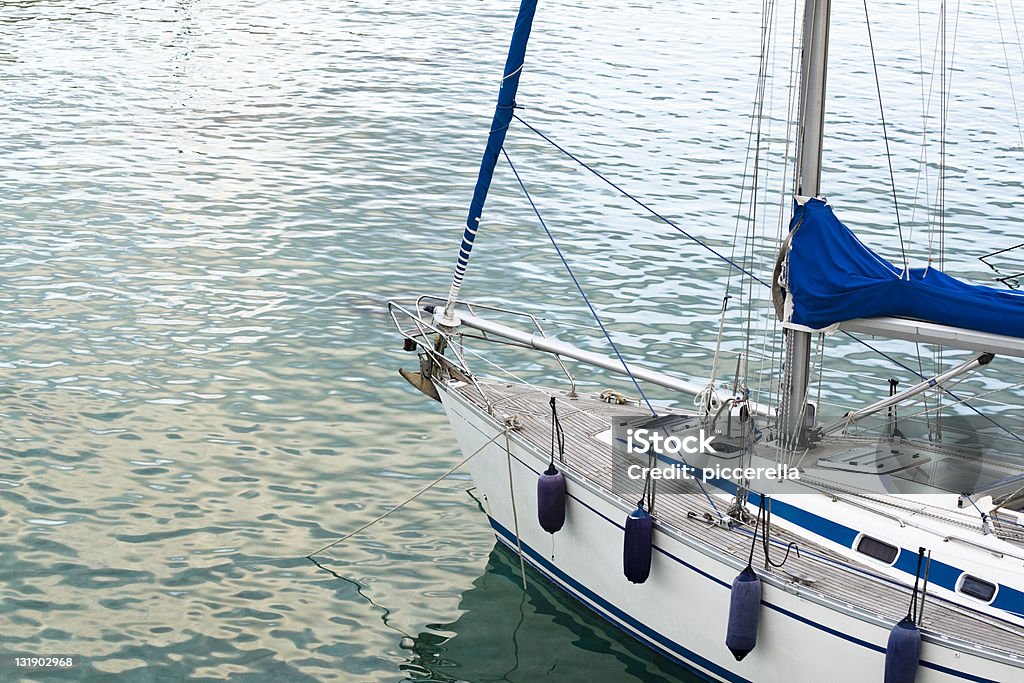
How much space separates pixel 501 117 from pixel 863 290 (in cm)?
526

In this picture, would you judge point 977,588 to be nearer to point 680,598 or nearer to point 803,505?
point 803,505

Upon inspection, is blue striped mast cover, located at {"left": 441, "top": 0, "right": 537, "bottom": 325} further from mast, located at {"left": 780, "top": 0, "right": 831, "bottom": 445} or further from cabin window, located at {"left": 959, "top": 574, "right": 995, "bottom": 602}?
cabin window, located at {"left": 959, "top": 574, "right": 995, "bottom": 602}

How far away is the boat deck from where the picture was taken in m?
11.9

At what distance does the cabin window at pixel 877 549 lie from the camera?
12.8 metres

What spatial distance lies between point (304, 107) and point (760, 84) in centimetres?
2578

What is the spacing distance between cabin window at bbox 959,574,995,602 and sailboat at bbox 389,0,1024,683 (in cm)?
2

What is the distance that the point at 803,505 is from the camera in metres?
13.6

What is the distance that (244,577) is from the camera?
52.2 feet

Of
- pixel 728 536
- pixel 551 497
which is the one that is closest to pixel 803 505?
pixel 728 536

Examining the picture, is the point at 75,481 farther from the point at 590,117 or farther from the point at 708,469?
the point at 590,117

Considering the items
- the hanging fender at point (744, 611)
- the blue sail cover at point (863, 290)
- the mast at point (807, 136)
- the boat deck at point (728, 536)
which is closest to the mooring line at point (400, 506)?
the boat deck at point (728, 536)

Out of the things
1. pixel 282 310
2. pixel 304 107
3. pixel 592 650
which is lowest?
pixel 592 650

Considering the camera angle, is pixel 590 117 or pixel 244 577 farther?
pixel 590 117

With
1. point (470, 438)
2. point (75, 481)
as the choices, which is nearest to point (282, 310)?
point (75, 481)
